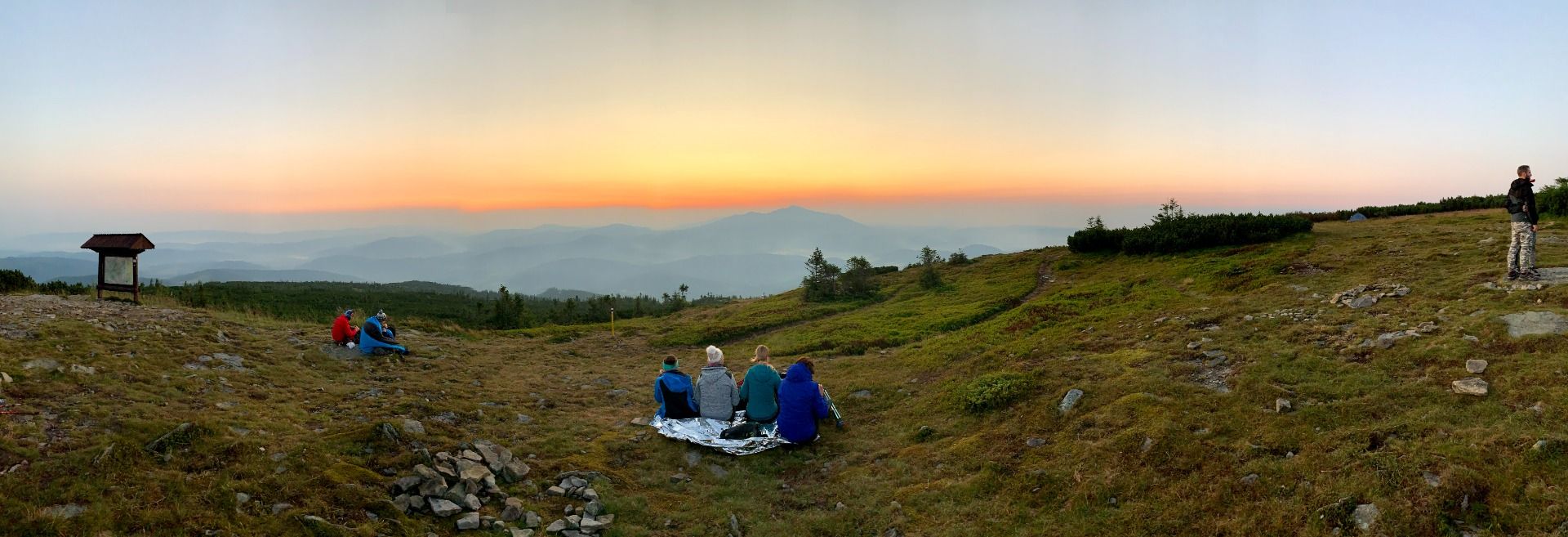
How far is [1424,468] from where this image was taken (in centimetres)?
658

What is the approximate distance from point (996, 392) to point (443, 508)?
370 inches

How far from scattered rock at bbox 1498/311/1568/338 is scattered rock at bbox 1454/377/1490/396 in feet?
6.84

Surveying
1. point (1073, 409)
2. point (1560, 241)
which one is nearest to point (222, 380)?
point (1073, 409)

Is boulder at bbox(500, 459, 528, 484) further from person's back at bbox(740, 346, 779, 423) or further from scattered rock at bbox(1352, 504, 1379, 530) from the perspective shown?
scattered rock at bbox(1352, 504, 1379, 530)

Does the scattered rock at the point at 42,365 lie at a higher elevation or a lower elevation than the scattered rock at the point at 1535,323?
lower

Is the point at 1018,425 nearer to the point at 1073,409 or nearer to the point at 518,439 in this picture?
the point at 1073,409

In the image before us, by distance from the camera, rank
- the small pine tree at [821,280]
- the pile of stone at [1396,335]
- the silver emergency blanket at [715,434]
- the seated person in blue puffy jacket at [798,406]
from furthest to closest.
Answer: the small pine tree at [821,280], the seated person in blue puffy jacket at [798,406], the silver emergency blanket at [715,434], the pile of stone at [1396,335]

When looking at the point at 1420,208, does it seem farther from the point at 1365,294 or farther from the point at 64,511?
the point at 64,511

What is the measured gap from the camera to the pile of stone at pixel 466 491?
7719 millimetres

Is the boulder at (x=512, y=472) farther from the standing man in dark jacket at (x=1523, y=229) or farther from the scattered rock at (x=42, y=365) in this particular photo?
the standing man in dark jacket at (x=1523, y=229)

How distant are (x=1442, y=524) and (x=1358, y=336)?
610 cm

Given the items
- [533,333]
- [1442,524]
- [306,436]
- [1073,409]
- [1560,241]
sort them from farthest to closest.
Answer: [533,333] → [1560,241] → [1073,409] → [306,436] → [1442,524]

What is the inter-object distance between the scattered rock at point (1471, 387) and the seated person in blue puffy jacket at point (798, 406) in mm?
8996

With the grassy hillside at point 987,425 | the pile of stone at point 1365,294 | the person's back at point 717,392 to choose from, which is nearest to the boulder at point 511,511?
the grassy hillside at point 987,425
